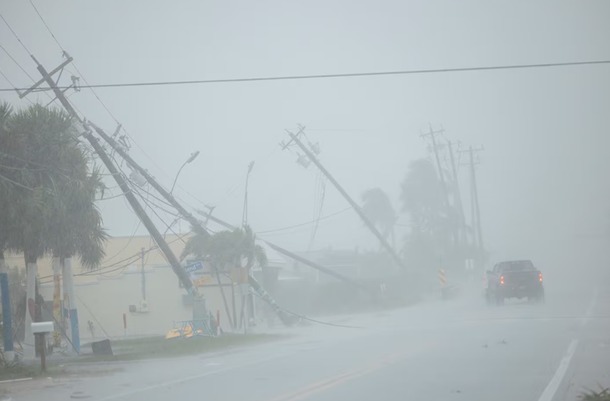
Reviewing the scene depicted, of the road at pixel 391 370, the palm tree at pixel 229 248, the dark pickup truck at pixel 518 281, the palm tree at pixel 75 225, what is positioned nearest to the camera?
the road at pixel 391 370

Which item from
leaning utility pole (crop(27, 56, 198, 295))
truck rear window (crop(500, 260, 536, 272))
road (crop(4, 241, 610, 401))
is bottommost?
road (crop(4, 241, 610, 401))

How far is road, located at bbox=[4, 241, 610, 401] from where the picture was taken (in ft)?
39.5

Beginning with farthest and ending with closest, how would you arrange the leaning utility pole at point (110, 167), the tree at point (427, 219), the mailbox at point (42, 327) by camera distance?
the tree at point (427, 219) → the leaning utility pole at point (110, 167) → the mailbox at point (42, 327)

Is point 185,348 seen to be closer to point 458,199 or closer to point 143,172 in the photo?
point 143,172

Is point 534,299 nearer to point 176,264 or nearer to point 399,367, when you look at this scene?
point 176,264

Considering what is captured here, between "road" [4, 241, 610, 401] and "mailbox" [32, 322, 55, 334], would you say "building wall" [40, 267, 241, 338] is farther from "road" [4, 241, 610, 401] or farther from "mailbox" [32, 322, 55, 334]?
"mailbox" [32, 322, 55, 334]

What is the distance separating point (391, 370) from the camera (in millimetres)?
14648

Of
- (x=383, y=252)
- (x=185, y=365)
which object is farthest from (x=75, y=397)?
(x=383, y=252)

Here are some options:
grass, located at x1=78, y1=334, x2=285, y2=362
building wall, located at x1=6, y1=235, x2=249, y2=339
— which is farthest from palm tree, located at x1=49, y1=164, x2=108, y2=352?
building wall, located at x1=6, y1=235, x2=249, y2=339

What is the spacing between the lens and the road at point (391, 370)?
12055 millimetres

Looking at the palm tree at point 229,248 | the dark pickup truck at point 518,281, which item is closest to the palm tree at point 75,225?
the palm tree at point 229,248

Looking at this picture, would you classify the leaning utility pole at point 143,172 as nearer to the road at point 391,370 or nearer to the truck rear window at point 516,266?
the road at point 391,370

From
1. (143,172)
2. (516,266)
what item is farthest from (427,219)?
(143,172)

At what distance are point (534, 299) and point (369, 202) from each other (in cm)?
6143
